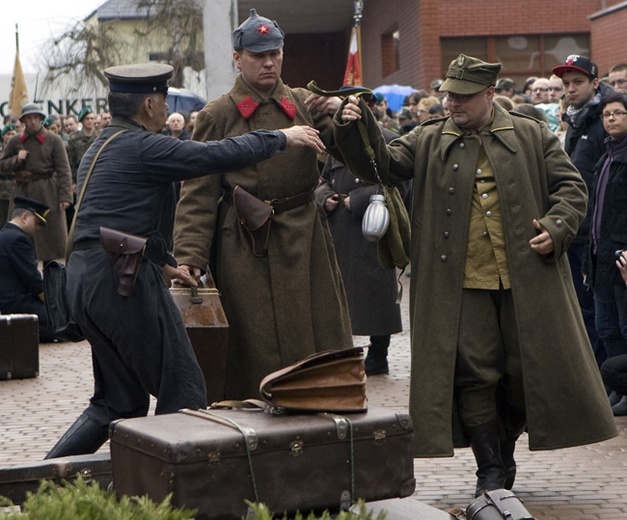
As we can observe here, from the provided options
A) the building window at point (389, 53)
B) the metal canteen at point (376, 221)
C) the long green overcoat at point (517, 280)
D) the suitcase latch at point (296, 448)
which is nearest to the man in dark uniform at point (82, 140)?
the building window at point (389, 53)

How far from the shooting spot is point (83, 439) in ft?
20.0

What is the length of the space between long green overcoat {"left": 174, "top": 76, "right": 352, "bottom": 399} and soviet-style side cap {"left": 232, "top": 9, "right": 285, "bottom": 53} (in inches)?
10.6

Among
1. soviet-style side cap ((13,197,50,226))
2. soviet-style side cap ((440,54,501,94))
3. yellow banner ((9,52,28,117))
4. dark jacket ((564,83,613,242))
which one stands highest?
yellow banner ((9,52,28,117))

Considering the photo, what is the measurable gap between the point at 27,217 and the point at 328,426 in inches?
323

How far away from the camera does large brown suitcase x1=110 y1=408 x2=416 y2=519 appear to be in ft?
14.9

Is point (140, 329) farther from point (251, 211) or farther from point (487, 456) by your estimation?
point (487, 456)

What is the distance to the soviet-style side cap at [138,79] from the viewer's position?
595 cm

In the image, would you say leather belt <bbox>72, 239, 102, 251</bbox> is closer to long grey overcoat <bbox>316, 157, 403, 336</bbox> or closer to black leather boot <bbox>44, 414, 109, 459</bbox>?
black leather boot <bbox>44, 414, 109, 459</bbox>

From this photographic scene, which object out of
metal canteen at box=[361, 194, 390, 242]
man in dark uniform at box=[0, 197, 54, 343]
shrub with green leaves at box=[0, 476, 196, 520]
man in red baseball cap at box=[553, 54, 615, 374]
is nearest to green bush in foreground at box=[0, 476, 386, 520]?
shrub with green leaves at box=[0, 476, 196, 520]

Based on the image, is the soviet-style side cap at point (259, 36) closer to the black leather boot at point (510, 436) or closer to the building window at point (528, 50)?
the black leather boot at point (510, 436)

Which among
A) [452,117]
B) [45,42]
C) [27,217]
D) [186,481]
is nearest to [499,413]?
[452,117]

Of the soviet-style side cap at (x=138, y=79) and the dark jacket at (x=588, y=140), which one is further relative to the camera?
the dark jacket at (x=588, y=140)

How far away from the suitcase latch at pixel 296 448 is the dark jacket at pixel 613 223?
4.19 m

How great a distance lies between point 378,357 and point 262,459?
233 inches
